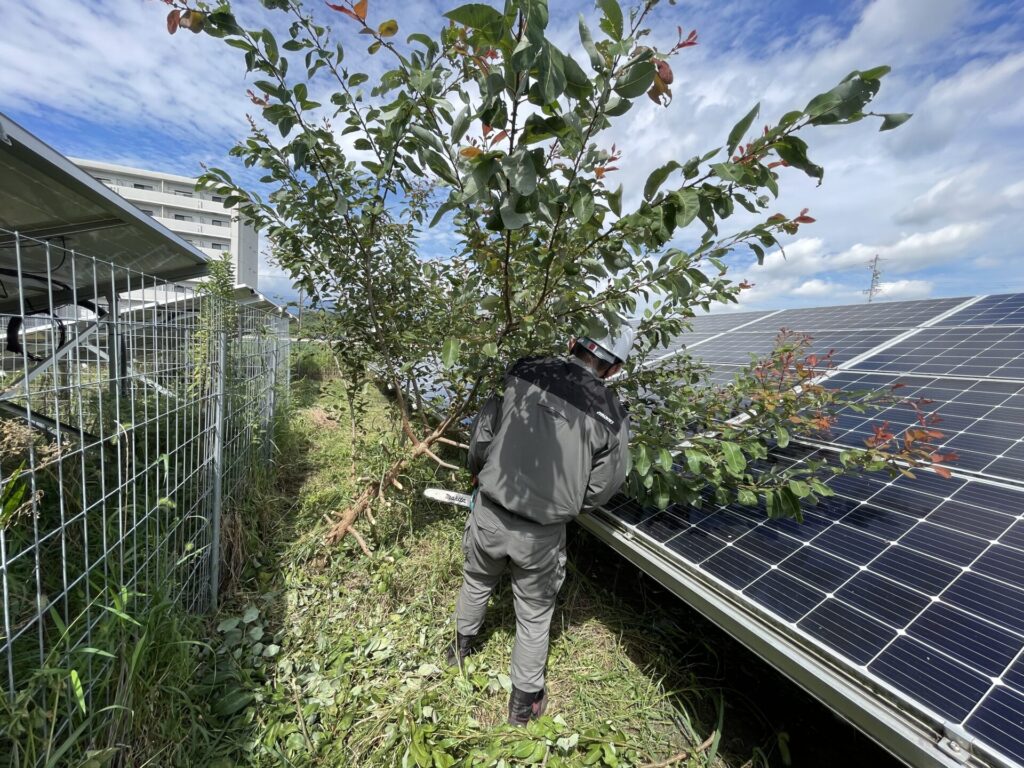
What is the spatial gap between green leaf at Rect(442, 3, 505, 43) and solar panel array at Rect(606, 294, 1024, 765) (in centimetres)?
214

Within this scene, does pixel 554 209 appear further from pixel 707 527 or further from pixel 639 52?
pixel 707 527

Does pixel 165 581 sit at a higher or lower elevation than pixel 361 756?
higher

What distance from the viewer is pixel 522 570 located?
7.48ft

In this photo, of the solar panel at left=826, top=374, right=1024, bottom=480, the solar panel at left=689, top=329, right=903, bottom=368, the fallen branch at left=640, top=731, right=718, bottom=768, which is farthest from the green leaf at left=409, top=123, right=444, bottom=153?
the solar panel at left=689, top=329, right=903, bottom=368

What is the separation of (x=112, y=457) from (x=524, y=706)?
3.23 meters

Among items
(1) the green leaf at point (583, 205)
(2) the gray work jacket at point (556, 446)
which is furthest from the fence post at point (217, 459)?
(1) the green leaf at point (583, 205)

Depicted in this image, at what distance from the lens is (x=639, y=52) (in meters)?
1.10

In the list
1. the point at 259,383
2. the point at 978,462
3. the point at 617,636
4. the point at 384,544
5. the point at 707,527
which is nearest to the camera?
the point at 707,527

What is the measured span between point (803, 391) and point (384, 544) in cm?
304

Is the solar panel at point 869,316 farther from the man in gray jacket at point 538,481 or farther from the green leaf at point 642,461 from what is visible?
the man in gray jacket at point 538,481

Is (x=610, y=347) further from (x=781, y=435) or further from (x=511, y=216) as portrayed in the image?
(x=511, y=216)

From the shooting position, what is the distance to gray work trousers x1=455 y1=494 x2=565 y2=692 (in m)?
2.20

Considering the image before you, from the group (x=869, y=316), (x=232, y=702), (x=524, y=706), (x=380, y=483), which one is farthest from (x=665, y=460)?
(x=869, y=316)

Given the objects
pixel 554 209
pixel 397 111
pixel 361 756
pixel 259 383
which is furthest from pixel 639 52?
pixel 259 383
